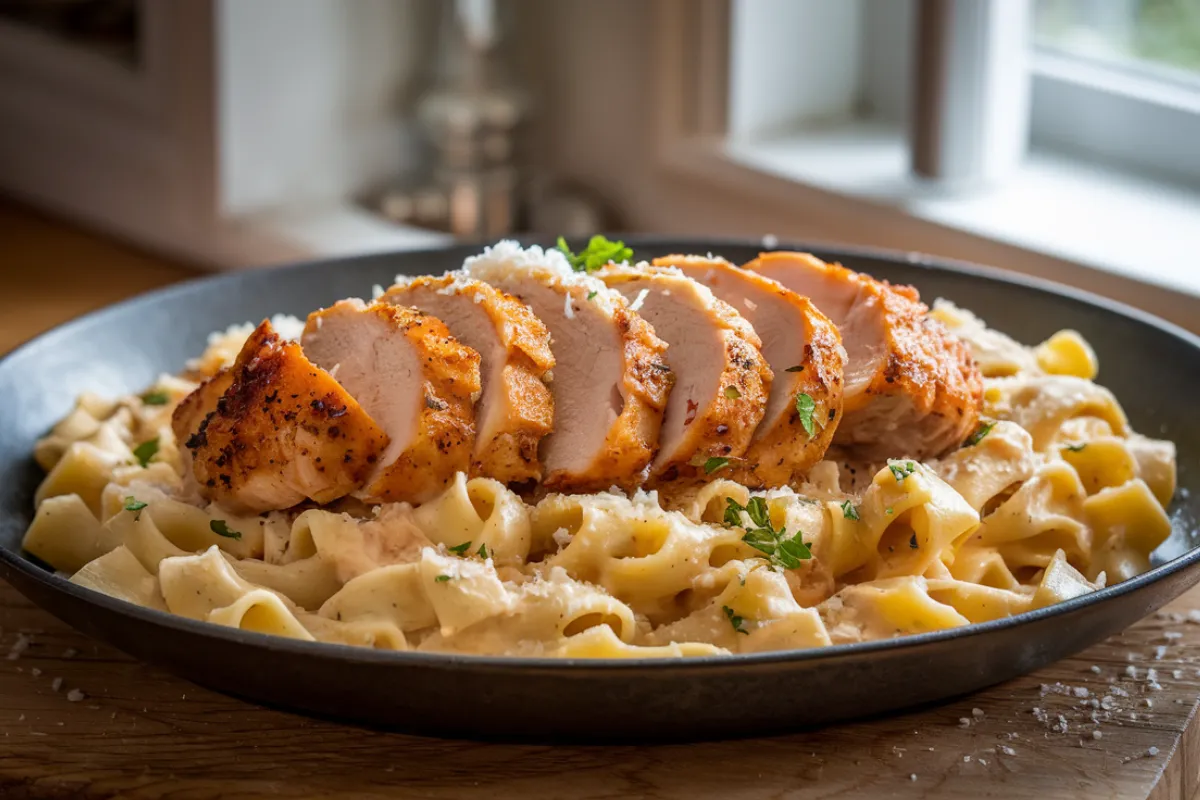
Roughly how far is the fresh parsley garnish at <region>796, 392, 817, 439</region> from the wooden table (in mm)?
580

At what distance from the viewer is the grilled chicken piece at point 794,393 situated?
306 cm

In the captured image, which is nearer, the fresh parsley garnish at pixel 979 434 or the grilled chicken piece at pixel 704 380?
the grilled chicken piece at pixel 704 380

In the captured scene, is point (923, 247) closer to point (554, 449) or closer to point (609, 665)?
point (554, 449)

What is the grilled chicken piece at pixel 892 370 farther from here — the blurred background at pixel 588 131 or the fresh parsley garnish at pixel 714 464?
the blurred background at pixel 588 131

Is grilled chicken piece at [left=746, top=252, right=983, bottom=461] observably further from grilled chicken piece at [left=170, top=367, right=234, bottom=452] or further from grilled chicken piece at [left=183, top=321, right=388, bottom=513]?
grilled chicken piece at [left=170, top=367, right=234, bottom=452]

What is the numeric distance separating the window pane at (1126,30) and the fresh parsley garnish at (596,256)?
2.98 metres

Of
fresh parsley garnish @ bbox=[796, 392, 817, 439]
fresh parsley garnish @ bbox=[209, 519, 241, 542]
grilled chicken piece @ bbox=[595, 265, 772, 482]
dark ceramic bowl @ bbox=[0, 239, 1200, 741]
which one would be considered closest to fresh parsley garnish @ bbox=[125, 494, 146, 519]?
fresh parsley garnish @ bbox=[209, 519, 241, 542]

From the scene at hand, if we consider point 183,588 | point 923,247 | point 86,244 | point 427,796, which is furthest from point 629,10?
point 427,796

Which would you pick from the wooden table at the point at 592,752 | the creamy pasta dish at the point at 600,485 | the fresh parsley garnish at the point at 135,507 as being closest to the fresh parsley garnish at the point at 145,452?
the creamy pasta dish at the point at 600,485

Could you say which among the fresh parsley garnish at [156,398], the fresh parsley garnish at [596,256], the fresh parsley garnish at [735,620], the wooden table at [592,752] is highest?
the fresh parsley garnish at [596,256]

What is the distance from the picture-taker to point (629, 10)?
6.38m

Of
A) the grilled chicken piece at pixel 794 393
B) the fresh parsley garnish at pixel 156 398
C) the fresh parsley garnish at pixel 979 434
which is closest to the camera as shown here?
the grilled chicken piece at pixel 794 393

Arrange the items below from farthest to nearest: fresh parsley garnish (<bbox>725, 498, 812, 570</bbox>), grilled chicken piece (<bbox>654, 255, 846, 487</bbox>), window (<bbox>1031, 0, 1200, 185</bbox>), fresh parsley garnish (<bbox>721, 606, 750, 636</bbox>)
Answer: window (<bbox>1031, 0, 1200, 185</bbox>) → grilled chicken piece (<bbox>654, 255, 846, 487</bbox>) → fresh parsley garnish (<bbox>725, 498, 812, 570</bbox>) → fresh parsley garnish (<bbox>721, 606, 750, 636</bbox>)

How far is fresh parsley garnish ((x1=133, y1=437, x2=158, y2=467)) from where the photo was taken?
3551 millimetres
